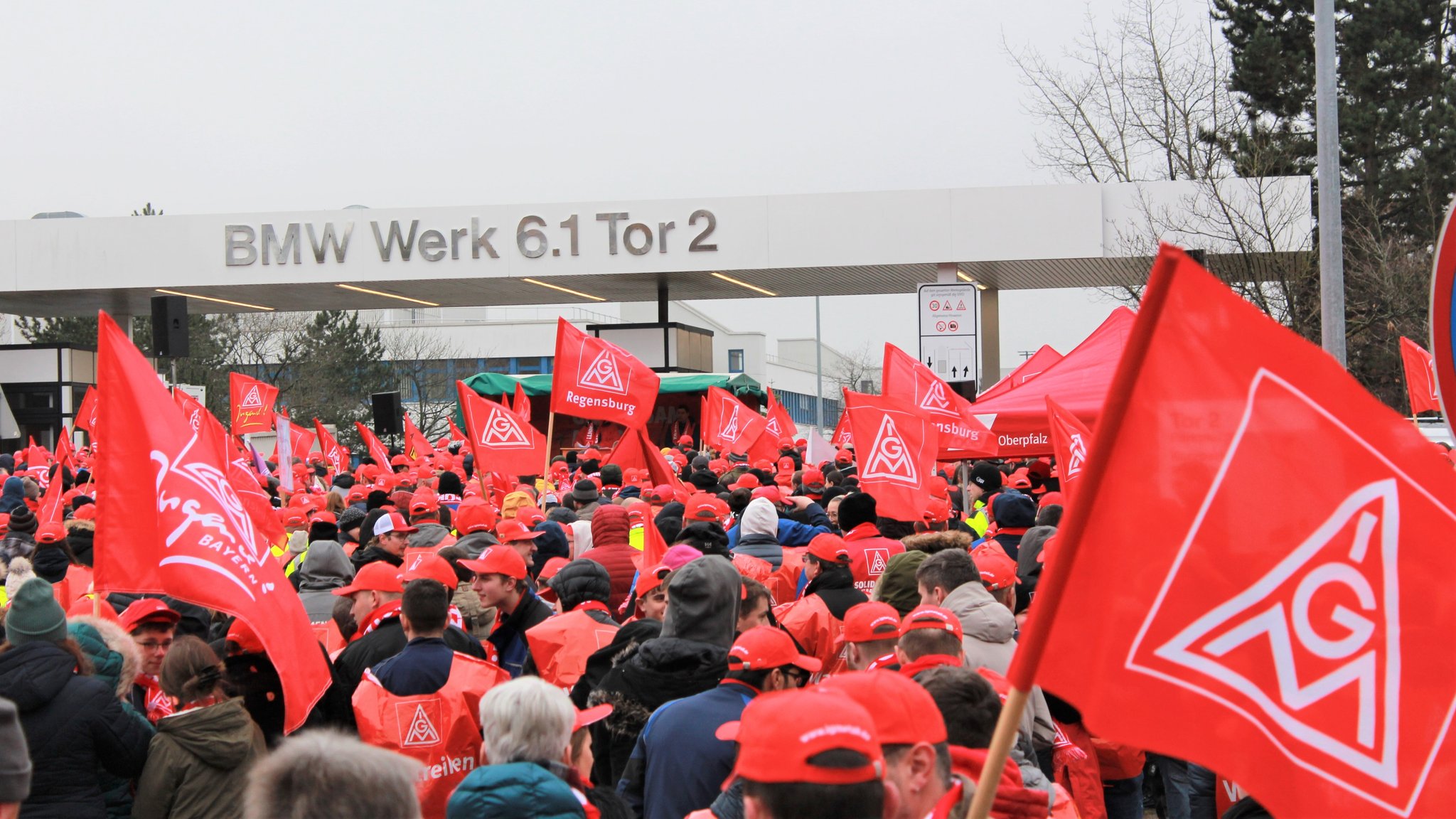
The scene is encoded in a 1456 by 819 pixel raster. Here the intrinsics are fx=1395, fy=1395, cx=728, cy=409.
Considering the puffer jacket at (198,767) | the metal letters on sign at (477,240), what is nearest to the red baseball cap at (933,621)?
the puffer jacket at (198,767)

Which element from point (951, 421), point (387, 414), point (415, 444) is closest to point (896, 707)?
point (951, 421)

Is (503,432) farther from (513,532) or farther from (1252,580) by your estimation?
(1252,580)

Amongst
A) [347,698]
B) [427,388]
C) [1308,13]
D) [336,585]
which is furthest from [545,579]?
[427,388]

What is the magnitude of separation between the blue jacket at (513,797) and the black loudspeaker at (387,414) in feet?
74.1

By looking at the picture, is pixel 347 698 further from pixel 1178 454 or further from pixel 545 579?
pixel 1178 454

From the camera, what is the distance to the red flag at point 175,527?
5.00m

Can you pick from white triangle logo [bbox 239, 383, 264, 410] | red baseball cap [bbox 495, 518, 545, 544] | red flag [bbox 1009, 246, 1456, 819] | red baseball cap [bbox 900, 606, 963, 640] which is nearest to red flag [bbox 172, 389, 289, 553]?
red baseball cap [bbox 495, 518, 545, 544]

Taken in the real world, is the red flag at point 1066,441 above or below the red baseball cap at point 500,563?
above

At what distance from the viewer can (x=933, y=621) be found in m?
4.87

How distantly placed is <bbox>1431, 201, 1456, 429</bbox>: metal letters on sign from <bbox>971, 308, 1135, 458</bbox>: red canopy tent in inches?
286

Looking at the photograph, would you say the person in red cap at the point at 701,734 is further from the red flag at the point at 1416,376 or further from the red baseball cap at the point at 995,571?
the red flag at the point at 1416,376

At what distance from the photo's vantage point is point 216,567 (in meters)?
5.12

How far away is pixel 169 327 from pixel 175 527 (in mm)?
11042

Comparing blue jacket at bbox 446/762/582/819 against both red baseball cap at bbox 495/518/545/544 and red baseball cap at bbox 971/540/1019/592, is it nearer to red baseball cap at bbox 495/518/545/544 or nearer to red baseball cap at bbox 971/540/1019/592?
red baseball cap at bbox 971/540/1019/592
